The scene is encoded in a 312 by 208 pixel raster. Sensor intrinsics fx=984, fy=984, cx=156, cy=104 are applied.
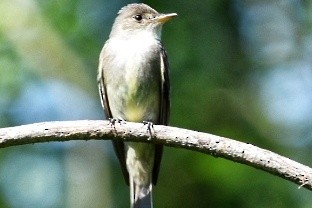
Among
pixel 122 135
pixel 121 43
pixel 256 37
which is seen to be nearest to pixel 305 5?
pixel 256 37

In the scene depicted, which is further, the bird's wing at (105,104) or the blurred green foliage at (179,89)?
the blurred green foliage at (179,89)

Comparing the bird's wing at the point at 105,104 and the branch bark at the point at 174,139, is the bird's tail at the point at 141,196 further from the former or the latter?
the branch bark at the point at 174,139

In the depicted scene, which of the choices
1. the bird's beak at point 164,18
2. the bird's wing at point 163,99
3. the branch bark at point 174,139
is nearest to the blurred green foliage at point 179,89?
the bird's wing at point 163,99

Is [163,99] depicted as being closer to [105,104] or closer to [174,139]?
[105,104]

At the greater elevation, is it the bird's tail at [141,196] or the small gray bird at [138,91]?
the small gray bird at [138,91]

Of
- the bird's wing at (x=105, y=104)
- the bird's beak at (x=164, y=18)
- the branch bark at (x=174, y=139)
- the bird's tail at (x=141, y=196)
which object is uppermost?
the bird's beak at (x=164, y=18)

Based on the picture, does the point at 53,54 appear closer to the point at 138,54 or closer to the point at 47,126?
the point at 138,54

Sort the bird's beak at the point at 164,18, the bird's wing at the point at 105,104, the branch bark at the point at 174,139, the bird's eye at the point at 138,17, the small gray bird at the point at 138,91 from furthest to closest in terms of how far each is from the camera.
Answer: the bird's eye at the point at 138,17
the bird's beak at the point at 164,18
the bird's wing at the point at 105,104
the small gray bird at the point at 138,91
the branch bark at the point at 174,139
